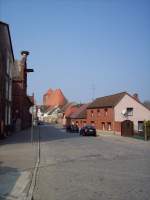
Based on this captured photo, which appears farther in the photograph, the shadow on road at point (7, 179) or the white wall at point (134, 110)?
the white wall at point (134, 110)

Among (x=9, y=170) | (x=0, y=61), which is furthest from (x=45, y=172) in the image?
(x=0, y=61)

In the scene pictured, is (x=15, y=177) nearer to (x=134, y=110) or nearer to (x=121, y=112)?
(x=121, y=112)

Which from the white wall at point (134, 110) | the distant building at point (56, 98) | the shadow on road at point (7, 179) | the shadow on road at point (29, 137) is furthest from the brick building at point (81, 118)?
the distant building at point (56, 98)

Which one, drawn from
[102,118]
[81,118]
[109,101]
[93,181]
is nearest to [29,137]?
[93,181]

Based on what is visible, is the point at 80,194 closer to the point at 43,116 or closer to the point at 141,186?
the point at 141,186

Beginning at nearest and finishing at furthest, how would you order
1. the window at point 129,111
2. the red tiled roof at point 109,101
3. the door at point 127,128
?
the door at point 127,128 → the red tiled roof at point 109,101 → the window at point 129,111

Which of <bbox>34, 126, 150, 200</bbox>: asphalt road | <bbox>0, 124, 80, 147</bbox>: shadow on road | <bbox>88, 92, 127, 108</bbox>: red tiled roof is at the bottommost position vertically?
<bbox>34, 126, 150, 200</bbox>: asphalt road

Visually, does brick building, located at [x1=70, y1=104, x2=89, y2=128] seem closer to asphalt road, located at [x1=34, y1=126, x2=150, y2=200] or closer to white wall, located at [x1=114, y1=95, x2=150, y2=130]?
white wall, located at [x1=114, y1=95, x2=150, y2=130]

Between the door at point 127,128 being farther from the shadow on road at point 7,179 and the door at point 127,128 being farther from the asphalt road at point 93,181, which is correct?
the shadow on road at point 7,179

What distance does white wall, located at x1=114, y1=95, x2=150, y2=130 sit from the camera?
204ft

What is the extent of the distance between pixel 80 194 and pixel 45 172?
4431 millimetres

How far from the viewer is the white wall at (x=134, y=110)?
62.3 metres

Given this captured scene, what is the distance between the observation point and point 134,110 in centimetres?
6391

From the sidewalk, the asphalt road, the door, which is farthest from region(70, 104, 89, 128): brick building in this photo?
the asphalt road
